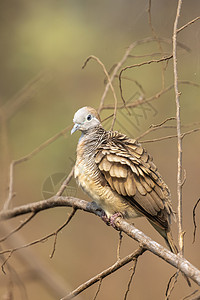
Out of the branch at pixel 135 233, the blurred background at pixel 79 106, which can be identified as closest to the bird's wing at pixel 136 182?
the branch at pixel 135 233

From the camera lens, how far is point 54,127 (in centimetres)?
507

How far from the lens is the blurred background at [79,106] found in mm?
3842

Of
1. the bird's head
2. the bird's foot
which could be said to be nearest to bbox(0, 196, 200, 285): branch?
the bird's foot

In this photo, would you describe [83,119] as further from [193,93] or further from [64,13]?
[64,13]

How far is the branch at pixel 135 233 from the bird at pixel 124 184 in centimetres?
7

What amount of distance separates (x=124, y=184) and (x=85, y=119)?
0.32 meters

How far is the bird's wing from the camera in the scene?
5.87ft

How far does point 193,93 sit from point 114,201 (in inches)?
133

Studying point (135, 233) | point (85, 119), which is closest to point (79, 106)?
point (85, 119)

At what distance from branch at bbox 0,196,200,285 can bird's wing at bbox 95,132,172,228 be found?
109 mm

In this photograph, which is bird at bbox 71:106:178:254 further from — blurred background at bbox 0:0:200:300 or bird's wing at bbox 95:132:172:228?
blurred background at bbox 0:0:200:300

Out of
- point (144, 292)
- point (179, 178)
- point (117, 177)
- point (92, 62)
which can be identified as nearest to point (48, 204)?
point (117, 177)

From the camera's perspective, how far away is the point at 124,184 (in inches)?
70.5

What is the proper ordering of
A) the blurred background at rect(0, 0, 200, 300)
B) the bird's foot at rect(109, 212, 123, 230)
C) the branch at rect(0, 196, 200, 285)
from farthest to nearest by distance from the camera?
the blurred background at rect(0, 0, 200, 300), the bird's foot at rect(109, 212, 123, 230), the branch at rect(0, 196, 200, 285)
